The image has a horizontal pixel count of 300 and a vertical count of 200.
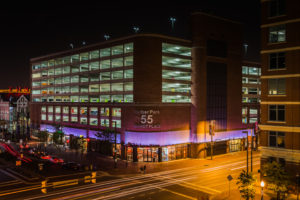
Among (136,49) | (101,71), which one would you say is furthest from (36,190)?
(101,71)

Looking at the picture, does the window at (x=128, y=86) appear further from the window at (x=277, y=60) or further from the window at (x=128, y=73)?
the window at (x=277, y=60)

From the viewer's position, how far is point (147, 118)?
58.2m

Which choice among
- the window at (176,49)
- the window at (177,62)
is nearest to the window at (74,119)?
the window at (177,62)

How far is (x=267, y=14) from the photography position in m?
36.3

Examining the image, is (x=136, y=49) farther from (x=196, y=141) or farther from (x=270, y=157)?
(x=270, y=157)

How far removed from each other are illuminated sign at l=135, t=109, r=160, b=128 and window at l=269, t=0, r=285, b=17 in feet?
98.7

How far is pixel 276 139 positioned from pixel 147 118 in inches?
1118

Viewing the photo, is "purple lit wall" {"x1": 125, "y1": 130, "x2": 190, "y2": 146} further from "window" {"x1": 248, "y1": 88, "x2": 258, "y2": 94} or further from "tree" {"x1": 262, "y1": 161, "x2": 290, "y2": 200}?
"window" {"x1": 248, "y1": 88, "x2": 258, "y2": 94}

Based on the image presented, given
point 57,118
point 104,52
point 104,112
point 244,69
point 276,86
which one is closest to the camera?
point 276,86

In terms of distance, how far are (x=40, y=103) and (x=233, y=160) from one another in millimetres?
→ 65301

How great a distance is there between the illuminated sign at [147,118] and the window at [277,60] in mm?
27772

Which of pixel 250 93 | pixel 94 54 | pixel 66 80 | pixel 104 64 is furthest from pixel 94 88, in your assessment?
pixel 250 93

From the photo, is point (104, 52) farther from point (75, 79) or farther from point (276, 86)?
point (276, 86)

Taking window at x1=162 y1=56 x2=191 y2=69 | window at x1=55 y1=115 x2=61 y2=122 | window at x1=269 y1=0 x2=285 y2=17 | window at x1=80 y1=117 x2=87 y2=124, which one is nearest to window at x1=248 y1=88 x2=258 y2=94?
window at x1=162 y1=56 x2=191 y2=69
